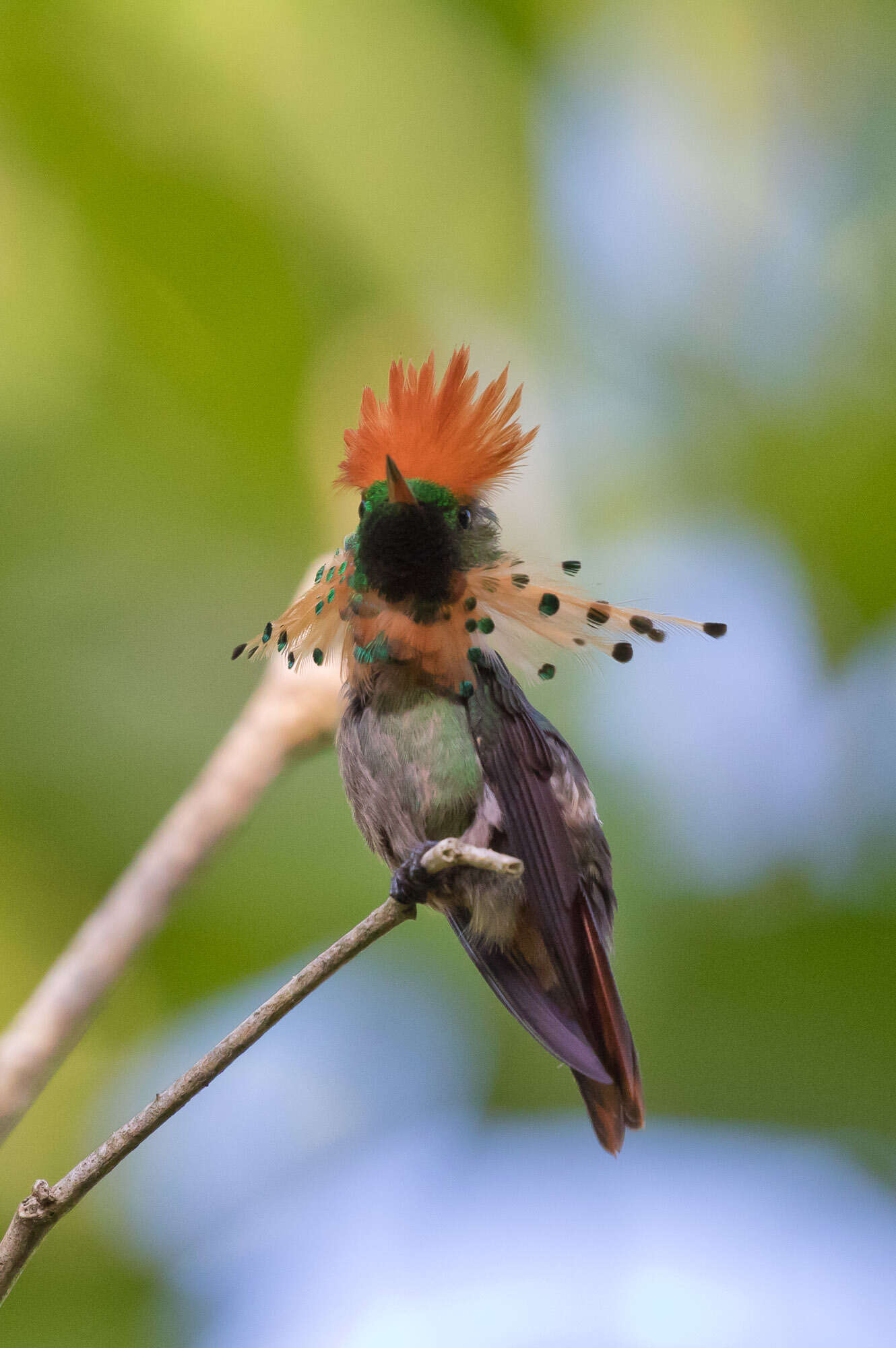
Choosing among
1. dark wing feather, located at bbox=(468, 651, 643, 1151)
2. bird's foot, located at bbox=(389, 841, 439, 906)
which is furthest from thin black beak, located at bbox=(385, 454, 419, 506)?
bird's foot, located at bbox=(389, 841, 439, 906)

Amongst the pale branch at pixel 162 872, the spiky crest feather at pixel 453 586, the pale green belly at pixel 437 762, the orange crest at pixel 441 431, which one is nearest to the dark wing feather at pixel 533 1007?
the pale green belly at pixel 437 762

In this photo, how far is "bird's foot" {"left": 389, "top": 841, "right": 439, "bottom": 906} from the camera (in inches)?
48.9

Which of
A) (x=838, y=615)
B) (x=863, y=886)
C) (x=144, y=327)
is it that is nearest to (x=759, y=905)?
(x=863, y=886)

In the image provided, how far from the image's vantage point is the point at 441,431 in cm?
130

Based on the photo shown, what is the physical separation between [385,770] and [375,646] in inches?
6.8

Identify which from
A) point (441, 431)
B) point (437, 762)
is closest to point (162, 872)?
point (437, 762)

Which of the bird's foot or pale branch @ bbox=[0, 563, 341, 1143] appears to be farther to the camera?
pale branch @ bbox=[0, 563, 341, 1143]

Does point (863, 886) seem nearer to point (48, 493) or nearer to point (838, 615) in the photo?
point (838, 615)

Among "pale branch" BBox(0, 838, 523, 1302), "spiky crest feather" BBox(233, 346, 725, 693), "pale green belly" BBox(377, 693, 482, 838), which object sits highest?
"spiky crest feather" BBox(233, 346, 725, 693)

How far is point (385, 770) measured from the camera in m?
1.39

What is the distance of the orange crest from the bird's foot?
0.45 meters

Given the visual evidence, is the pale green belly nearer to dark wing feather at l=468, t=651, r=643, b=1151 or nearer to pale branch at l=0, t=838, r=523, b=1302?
dark wing feather at l=468, t=651, r=643, b=1151

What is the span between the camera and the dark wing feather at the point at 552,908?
1.33 meters

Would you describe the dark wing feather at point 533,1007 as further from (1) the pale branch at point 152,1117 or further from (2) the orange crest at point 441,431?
(2) the orange crest at point 441,431
